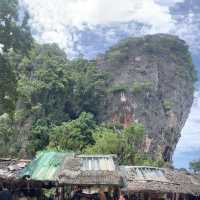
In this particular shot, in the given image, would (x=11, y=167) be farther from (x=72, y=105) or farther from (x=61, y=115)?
(x=72, y=105)

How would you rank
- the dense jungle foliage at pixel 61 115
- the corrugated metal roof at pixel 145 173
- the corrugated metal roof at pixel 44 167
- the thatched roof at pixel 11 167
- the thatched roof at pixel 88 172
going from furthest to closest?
the dense jungle foliage at pixel 61 115
the thatched roof at pixel 11 167
the corrugated metal roof at pixel 145 173
the corrugated metal roof at pixel 44 167
the thatched roof at pixel 88 172

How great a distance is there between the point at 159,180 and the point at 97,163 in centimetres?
216

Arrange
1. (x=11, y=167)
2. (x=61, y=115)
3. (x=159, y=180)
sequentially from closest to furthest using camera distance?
(x=159, y=180), (x=11, y=167), (x=61, y=115)

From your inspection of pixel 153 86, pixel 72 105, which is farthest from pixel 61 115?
pixel 153 86

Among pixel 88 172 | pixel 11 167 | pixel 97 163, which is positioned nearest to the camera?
pixel 88 172

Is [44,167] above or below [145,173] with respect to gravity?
above

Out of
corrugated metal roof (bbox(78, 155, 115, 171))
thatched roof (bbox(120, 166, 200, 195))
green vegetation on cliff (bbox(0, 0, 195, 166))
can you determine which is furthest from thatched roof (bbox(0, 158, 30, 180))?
green vegetation on cliff (bbox(0, 0, 195, 166))

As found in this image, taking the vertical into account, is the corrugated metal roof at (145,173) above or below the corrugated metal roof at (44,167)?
below

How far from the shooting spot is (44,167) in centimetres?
1364

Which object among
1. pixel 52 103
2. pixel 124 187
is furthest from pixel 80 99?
pixel 124 187

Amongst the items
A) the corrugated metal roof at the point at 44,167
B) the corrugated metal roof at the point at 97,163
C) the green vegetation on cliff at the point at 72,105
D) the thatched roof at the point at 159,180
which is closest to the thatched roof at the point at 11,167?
the corrugated metal roof at the point at 44,167

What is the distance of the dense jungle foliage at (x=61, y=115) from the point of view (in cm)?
2650

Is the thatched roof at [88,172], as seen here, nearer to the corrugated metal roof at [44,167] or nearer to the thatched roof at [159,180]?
the corrugated metal roof at [44,167]

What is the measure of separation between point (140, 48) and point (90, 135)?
15.1 metres
